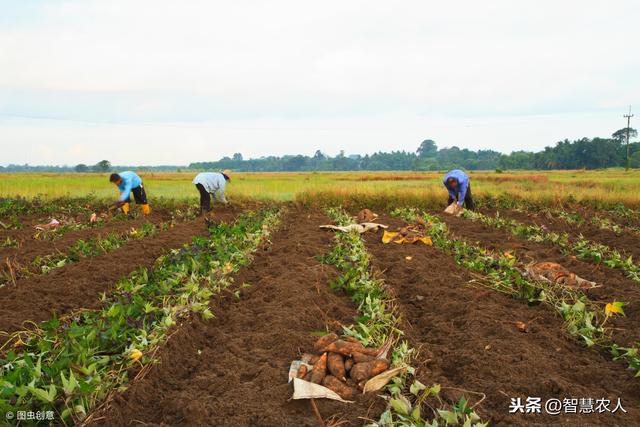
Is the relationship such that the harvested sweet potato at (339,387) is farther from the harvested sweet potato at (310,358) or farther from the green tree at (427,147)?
the green tree at (427,147)

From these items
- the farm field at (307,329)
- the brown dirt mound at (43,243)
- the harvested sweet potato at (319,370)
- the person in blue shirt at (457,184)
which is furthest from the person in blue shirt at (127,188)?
the harvested sweet potato at (319,370)

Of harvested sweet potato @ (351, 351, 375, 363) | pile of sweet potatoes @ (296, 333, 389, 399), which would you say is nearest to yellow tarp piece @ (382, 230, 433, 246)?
pile of sweet potatoes @ (296, 333, 389, 399)

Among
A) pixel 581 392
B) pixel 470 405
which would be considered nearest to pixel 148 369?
pixel 470 405

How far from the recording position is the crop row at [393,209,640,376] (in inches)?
154

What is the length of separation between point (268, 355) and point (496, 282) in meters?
3.02

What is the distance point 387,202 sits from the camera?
14.6 metres

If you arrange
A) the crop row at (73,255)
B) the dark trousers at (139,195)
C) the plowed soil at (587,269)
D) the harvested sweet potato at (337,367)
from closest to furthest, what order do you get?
the harvested sweet potato at (337,367) → the plowed soil at (587,269) → the crop row at (73,255) → the dark trousers at (139,195)

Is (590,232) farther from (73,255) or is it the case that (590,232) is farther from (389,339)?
(73,255)

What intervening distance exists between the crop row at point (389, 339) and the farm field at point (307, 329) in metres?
0.02

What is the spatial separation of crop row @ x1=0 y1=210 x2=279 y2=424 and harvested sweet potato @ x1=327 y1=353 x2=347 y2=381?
1336 mm

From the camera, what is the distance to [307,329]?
4230 mm

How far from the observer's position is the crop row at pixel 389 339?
2679 millimetres

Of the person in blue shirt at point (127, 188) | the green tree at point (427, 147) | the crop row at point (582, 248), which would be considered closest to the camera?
the crop row at point (582, 248)

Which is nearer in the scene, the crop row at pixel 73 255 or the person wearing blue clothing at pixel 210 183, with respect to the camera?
the crop row at pixel 73 255
